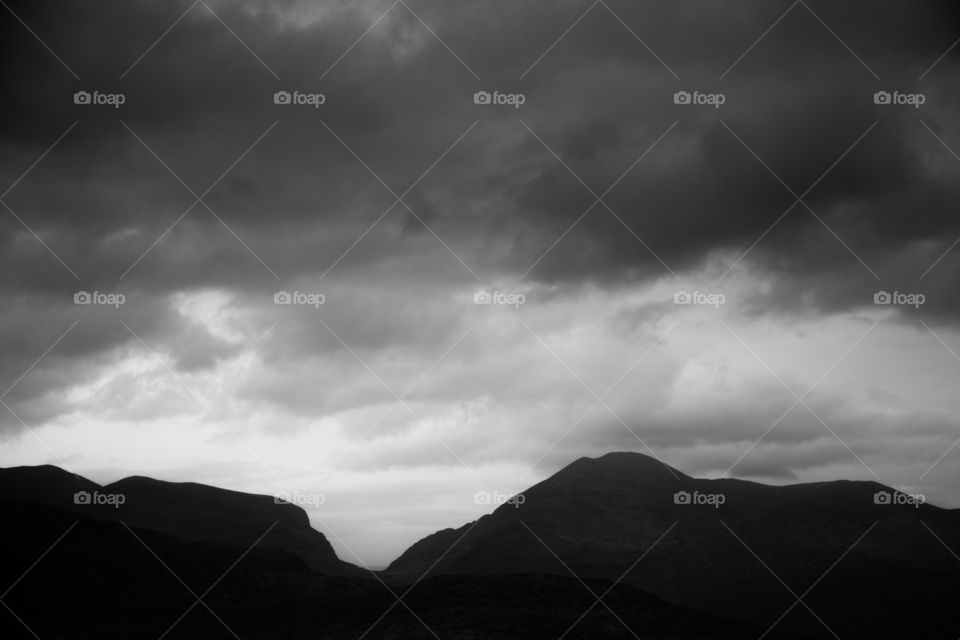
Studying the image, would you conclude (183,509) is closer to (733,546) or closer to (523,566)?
(523,566)

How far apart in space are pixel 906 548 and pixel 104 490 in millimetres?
166011

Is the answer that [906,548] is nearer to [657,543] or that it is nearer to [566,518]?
[657,543]

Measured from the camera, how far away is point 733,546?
13575cm

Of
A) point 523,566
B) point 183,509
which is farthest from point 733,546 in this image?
point 183,509

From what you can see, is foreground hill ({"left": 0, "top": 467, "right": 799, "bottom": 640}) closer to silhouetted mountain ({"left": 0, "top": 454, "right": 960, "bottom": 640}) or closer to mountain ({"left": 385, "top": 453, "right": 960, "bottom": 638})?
silhouetted mountain ({"left": 0, "top": 454, "right": 960, "bottom": 640})

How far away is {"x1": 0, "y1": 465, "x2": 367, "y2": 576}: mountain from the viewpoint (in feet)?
387

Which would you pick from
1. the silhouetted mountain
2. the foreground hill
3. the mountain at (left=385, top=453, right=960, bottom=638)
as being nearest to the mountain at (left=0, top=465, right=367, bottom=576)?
the silhouetted mountain

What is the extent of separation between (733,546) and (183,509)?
353 feet

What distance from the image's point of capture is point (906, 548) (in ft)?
461

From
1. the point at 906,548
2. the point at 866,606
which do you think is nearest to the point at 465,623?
the point at 866,606

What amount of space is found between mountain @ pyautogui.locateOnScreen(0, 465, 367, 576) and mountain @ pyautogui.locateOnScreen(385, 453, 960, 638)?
19.9m

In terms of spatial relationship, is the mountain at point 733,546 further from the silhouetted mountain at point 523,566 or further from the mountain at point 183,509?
the mountain at point 183,509

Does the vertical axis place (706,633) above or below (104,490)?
below

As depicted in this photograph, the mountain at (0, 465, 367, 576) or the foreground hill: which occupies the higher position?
the mountain at (0, 465, 367, 576)
